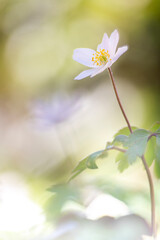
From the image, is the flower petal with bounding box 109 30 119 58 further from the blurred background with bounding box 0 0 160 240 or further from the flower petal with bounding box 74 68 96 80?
the blurred background with bounding box 0 0 160 240

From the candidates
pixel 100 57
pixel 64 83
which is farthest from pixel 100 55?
pixel 64 83

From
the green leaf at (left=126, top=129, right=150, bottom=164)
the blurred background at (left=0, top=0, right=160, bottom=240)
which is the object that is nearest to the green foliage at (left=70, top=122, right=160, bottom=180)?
the green leaf at (left=126, top=129, right=150, bottom=164)

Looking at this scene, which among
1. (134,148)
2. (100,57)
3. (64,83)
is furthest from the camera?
(64,83)

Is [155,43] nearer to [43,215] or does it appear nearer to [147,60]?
[147,60]

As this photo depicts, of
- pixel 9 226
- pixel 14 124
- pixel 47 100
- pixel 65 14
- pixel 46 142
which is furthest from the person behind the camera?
pixel 65 14

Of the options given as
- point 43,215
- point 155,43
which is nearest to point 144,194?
point 43,215

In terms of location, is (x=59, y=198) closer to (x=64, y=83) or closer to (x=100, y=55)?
(x=100, y=55)

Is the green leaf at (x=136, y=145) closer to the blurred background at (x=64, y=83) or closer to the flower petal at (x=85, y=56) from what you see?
the flower petal at (x=85, y=56)
